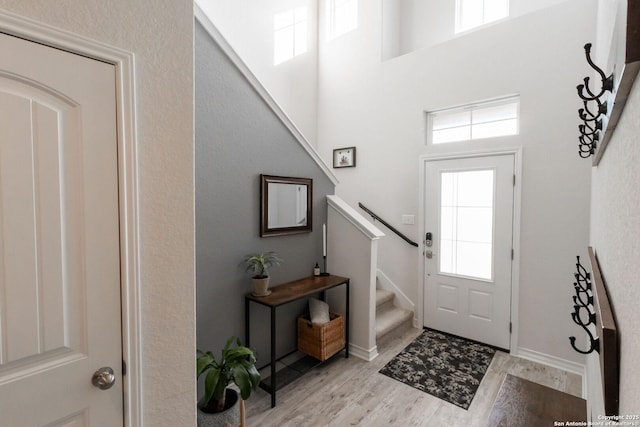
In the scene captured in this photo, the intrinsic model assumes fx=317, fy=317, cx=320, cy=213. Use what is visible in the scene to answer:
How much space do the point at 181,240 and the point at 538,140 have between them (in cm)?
313

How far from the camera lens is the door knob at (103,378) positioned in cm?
113

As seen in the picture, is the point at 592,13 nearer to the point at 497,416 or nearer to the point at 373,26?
the point at 373,26

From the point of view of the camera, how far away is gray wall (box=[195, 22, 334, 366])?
220 cm

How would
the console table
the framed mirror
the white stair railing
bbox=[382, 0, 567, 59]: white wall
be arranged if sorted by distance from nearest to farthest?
the console table
the framed mirror
the white stair railing
bbox=[382, 0, 567, 59]: white wall

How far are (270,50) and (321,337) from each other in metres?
3.58

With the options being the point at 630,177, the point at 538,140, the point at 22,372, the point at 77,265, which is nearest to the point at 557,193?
the point at 538,140

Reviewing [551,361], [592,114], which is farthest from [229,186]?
[551,361]

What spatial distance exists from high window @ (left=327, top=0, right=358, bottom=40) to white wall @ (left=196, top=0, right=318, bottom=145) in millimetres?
231

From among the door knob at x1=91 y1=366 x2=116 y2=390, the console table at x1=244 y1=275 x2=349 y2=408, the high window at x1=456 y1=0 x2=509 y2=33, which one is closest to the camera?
the door knob at x1=91 y1=366 x2=116 y2=390

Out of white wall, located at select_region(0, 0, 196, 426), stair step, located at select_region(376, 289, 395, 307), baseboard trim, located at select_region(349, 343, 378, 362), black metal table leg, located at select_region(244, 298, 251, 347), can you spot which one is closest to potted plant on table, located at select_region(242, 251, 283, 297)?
black metal table leg, located at select_region(244, 298, 251, 347)

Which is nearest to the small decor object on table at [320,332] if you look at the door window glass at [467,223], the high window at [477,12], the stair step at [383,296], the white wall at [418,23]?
the stair step at [383,296]

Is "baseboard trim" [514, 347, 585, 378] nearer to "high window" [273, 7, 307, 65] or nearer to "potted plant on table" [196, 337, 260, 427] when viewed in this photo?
"potted plant on table" [196, 337, 260, 427]

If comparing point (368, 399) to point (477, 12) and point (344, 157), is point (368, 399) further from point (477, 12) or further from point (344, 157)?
point (477, 12)

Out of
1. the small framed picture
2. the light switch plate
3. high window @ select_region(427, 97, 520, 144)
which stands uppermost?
high window @ select_region(427, 97, 520, 144)
